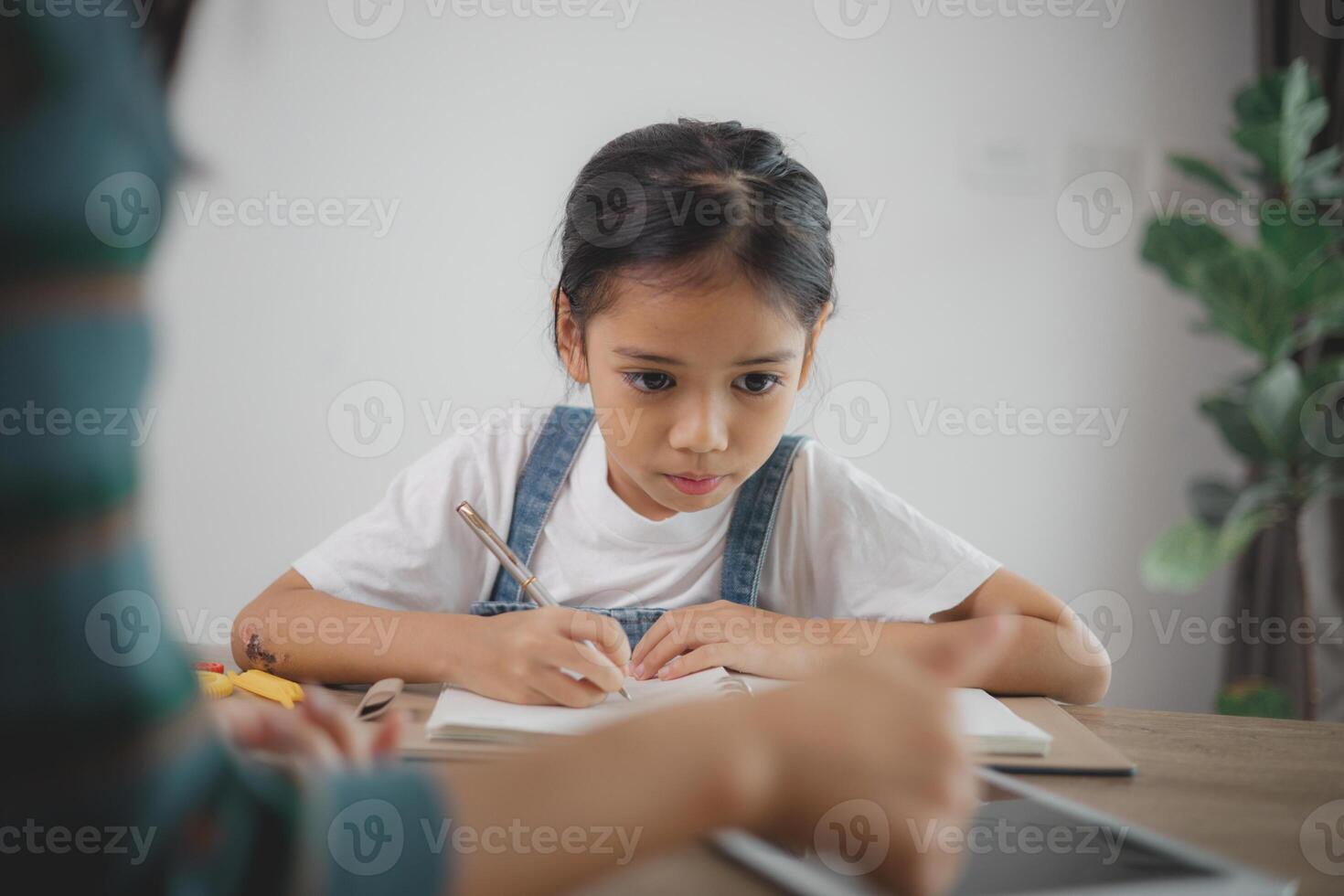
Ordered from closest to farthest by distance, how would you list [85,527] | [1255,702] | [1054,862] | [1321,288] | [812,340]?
[85,527]
[1054,862]
[812,340]
[1321,288]
[1255,702]

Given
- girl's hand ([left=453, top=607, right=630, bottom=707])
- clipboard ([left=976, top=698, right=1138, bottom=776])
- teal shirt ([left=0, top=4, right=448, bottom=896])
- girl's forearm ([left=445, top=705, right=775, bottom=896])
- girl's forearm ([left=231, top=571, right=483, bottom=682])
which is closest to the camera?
→ teal shirt ([left=0, top=4, right=448, bottom=896])

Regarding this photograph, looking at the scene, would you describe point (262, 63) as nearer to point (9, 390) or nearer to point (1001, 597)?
point (1001, 597)

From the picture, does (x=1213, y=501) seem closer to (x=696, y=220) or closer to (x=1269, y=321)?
(x=1269, y=321)

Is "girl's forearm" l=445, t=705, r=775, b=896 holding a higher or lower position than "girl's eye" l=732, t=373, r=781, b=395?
lower

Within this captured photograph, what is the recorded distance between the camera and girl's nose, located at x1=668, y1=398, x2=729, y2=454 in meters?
1.11

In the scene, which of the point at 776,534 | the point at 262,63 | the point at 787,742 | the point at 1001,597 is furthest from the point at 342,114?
the point at 787,742

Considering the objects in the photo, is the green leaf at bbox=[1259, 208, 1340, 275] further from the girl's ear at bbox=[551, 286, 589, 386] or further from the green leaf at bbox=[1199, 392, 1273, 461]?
the girl's ear at bbox=[551, 286, 589, 386]

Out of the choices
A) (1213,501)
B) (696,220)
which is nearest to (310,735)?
(696,220)

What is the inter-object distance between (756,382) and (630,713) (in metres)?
0.50

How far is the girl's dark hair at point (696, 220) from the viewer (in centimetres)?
116

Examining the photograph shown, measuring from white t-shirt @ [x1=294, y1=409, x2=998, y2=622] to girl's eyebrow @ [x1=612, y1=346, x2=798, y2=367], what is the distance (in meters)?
0.27

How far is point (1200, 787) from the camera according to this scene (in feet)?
2.55

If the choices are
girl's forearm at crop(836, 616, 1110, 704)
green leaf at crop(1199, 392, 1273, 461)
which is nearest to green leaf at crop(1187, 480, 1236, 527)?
green leaf at crop(1199, 392, 1273, 461)

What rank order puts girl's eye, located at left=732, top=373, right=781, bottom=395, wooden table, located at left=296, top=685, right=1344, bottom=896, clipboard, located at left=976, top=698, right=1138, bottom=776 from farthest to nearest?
girl's eye, located at left=732, top=373, right=781, bottom=395 < clipboard, located at left=976, top=698, right=1138, bottom=776 < wooden table, located at left=296, top=685, right=1344, bottom=896
